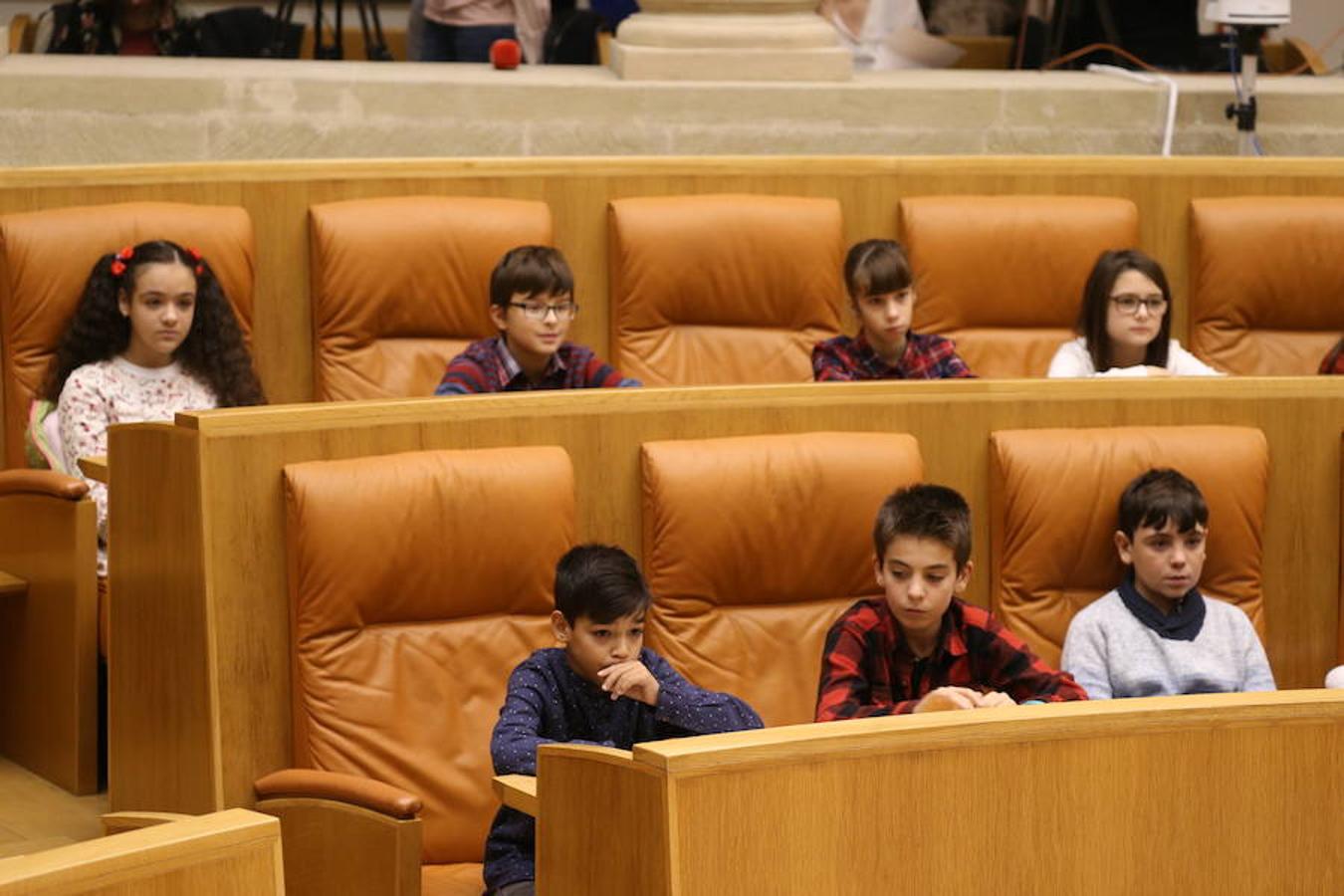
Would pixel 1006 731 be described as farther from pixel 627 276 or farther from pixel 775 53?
pixel 775 53

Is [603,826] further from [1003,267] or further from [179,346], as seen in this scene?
[1003,267]

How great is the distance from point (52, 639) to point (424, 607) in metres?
0.72

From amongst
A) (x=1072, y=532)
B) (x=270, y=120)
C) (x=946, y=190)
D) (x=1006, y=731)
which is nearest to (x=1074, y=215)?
(x=946, y=190)

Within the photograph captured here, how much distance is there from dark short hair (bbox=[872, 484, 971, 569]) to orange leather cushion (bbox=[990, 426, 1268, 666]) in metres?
0.28

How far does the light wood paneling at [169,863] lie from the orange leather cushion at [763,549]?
1042 mm

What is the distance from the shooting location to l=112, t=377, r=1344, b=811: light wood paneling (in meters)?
2.55

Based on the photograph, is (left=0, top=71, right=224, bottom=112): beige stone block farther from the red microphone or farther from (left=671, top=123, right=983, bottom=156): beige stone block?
(left=671, top=123, right=983, bottom=156): beige stone block

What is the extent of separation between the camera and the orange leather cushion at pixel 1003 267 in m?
3.77

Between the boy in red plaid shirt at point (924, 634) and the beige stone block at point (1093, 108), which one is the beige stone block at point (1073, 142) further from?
the boy in red plaid shirt at point (924, 634)

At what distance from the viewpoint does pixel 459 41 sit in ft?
15.8

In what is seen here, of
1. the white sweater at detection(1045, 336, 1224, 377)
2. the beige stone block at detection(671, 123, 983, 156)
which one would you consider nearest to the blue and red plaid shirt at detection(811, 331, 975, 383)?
the white sweater at detection(1045, 336, 1224, 377)

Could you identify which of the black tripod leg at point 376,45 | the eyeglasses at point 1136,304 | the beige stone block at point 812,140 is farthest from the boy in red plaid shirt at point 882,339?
the black tripod leg at point 376,45

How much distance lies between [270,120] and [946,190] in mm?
1184

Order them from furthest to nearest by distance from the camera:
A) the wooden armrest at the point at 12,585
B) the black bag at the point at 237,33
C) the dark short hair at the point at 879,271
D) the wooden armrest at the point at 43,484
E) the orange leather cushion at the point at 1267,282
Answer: the black bag at the point at 237,33 < the orange leather cushion at the point at 1267,282 < the dark short hair at the point at 879,271 < the wooden armrest at the point at 12,585 < the wooden armrest at the point at 43,484
